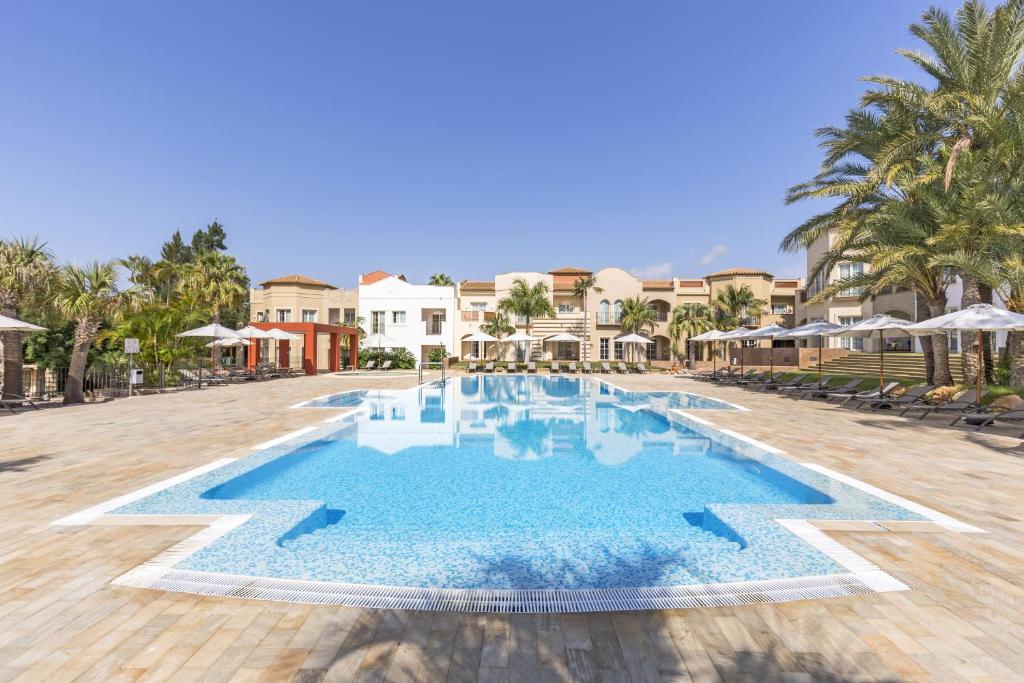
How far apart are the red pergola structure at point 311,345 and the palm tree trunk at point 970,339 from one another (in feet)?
89.4

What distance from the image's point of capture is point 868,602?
3.27 metres

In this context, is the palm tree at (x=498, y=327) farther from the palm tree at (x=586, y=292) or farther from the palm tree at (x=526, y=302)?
the palm tree at (x=586, y=292)

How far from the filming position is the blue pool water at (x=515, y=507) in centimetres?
416

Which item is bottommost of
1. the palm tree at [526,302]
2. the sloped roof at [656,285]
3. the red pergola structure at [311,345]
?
the red pergola structure at [311,345]

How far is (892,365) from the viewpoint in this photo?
2241 cm

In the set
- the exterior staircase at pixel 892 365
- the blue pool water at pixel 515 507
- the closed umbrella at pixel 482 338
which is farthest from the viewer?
the closed umbrella at pixel 482 338

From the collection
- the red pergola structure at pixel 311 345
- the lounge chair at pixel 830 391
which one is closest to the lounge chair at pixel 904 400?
the lounge chair at pixel 830 391

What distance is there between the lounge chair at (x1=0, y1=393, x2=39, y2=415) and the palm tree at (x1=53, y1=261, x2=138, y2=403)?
1.09 metres

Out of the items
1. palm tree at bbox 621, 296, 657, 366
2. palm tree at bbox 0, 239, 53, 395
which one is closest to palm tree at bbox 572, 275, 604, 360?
palm tree at bbox 621, 296, 657, 366

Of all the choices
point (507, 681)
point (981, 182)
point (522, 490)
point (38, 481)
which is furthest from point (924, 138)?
point (38, 481)

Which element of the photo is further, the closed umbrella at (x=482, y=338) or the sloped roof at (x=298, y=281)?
the sloped roof at (x=298, y=281)

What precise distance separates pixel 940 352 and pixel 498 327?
25.1m

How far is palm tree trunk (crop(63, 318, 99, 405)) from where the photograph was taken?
48.0ft

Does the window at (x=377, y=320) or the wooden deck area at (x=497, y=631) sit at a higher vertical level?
the window at (x=377, y=320)
